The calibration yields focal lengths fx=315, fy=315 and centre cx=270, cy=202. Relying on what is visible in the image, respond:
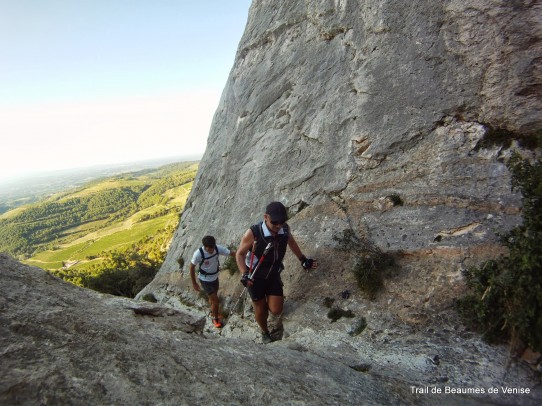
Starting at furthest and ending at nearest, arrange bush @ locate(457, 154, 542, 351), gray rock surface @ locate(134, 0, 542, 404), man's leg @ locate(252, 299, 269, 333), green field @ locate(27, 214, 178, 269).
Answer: green field @ locate(27, 214, 178, 269) < man's leg @ locate(252, 299, 269, 333) < gray rock surface @ locate(134, 0, 542, 404) < bush @ locate(457, 154, 542, 351)

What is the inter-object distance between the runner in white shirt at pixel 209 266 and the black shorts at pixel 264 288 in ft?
7.78

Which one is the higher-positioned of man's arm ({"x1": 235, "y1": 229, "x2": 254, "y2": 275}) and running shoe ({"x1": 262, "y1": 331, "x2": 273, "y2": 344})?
man's arm ({"x1": 235, "y1": 229, "x2": 254, "y2": 275})

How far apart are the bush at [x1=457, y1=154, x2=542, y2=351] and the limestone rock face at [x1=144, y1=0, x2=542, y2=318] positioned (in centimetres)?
80

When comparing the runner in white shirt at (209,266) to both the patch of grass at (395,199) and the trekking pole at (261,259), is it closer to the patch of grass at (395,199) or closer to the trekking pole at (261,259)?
the trekking pole at (261,259)

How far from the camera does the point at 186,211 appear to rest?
20156mm

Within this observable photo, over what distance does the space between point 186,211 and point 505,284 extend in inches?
691

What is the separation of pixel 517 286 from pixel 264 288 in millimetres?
5364

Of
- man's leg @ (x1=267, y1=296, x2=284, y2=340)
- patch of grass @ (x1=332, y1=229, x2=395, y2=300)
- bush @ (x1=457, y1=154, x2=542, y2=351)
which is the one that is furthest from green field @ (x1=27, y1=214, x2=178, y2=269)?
bush @ (x1=457, y1=154, x2=542, y2=351)

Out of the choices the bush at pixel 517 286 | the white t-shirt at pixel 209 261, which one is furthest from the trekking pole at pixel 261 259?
the bush at pixel 517 286

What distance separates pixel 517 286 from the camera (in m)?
5.15

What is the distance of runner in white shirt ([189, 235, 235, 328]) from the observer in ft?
33.0

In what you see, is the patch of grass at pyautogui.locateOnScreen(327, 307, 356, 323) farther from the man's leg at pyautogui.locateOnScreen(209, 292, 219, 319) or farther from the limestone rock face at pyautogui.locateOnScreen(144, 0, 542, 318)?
the man's leg at pyautogui.locateOnScreen(209, 292, 219, 319)

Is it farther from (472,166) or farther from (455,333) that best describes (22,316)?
(472,166)

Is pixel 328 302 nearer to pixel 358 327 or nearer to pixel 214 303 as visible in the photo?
pixel 358 327
